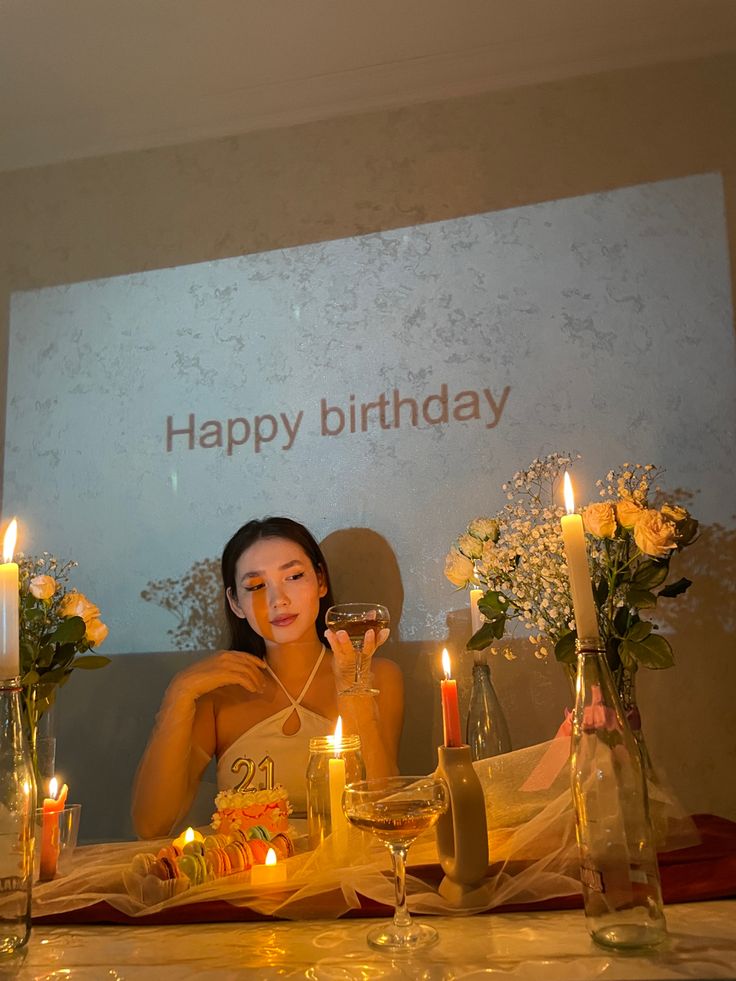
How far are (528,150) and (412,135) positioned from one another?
349mm

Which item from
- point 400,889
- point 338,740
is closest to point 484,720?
point 338,740

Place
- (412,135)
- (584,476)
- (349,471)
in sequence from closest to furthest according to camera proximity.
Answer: (584,476)
(349,471)
(412,135)

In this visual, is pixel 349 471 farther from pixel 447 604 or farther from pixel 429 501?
pixel 447 604

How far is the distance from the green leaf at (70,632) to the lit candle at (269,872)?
62 cm

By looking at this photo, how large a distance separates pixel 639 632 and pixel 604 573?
14cm

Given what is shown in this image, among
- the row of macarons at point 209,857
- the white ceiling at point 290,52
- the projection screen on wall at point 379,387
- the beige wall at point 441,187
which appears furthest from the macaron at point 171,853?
the white ceiling at point 290,52

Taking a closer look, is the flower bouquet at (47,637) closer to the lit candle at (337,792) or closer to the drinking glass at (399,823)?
the lit candle at (337,792)

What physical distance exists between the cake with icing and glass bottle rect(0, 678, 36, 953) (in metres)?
0.51

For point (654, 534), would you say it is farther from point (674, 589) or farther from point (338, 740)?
point (338, 740)

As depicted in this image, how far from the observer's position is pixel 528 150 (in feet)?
8.26

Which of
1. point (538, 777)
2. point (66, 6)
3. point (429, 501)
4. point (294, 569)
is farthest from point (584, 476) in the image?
point (66, 6)

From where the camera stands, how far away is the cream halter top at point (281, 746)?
A: 2.13m

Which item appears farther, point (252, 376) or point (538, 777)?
point (252, 376)

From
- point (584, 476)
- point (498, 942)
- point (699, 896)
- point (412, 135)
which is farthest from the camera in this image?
point (412, 135)
